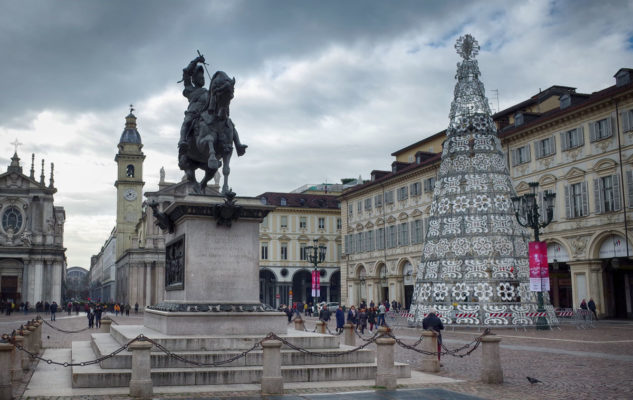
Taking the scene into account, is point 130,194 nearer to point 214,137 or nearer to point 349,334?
point 349,334

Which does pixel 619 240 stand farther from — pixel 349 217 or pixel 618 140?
pixel 349 217

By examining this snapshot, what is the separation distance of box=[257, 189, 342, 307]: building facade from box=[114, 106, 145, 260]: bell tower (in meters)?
31.3

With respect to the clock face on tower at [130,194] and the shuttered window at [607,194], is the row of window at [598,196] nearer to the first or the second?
the shuttered window at [607,194]

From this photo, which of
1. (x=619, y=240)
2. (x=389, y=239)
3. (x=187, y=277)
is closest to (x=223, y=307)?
(x=187, y=277)

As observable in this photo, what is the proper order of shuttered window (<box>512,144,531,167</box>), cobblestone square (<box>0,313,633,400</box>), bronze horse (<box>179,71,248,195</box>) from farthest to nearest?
shuttered window (<box>512,144,531,167</box>)
bronze horse (<box>179,71,248,195</box>)
cobblestone square (<box>0,313,633,400</box>)

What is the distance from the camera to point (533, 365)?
658 inches

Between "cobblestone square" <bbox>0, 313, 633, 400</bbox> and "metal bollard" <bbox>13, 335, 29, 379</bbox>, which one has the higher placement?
"metal bollard" <bbox>13, 335, 29, 379</bbox>

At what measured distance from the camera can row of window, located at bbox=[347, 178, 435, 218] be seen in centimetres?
5391

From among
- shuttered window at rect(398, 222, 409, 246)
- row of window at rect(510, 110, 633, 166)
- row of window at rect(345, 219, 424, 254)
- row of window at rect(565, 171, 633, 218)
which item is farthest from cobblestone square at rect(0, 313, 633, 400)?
shuttered window at rect(398, 222, 409, 246)

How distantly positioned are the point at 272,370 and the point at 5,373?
453 centimetres

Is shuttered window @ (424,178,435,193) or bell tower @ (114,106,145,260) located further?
bell tower @ (114,106,145,260)

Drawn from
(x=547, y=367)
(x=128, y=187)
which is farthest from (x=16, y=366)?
(x=128, y=187)

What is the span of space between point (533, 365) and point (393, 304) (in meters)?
36.3

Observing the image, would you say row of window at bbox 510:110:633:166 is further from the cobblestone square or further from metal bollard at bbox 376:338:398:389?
metal bollard at bbox 376:338:398:389
